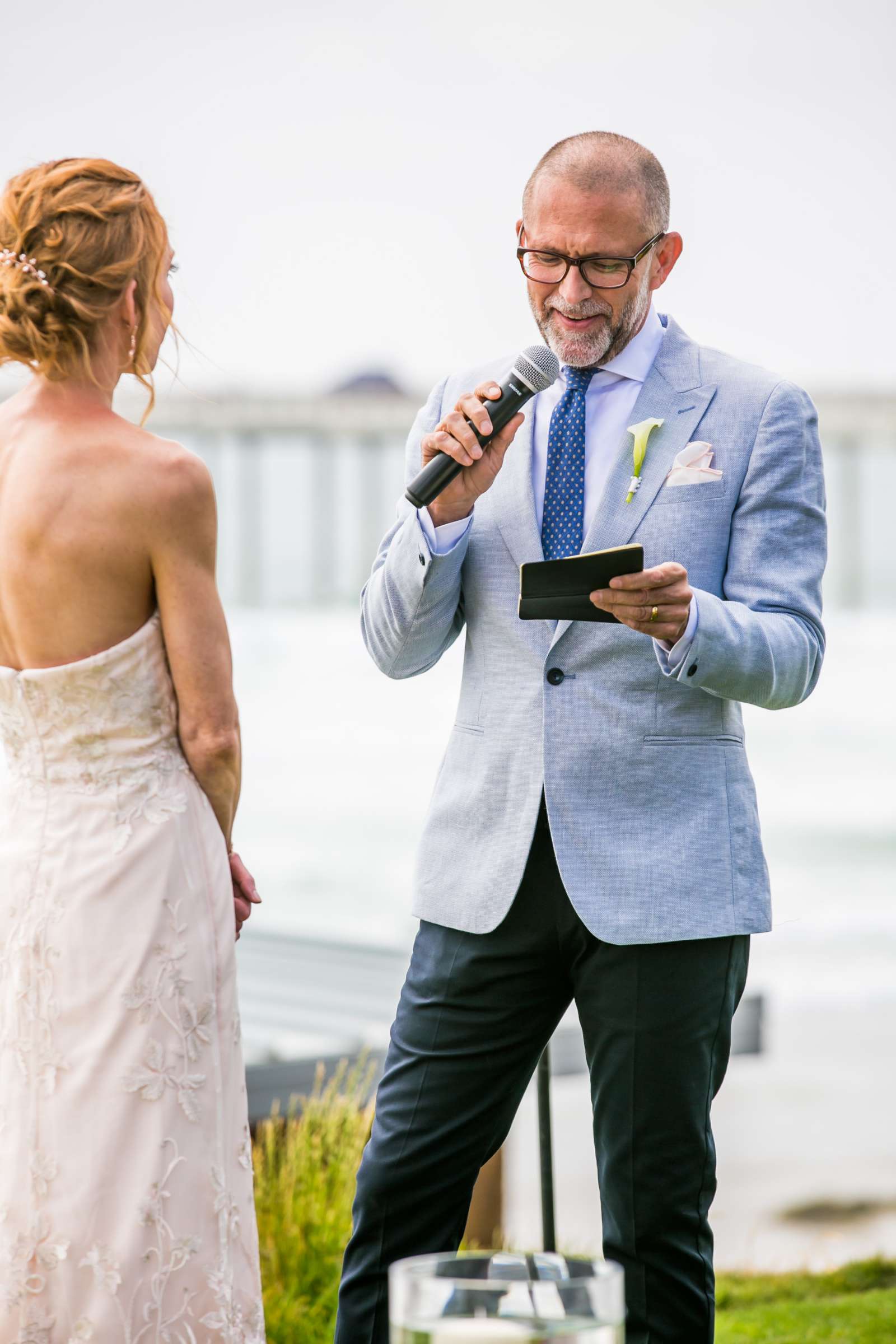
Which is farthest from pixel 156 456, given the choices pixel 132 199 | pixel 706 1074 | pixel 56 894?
pixel 706 1074

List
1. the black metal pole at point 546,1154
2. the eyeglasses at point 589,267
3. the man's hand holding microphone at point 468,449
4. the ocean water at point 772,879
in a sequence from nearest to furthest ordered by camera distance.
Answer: the man's hand holding microphone at point 468,449 < the eyeglasses at point 589,267 < the black metal pole at point 546,1154 < the ocean water at point 772,879

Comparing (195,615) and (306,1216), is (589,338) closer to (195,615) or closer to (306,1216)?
(195,615)

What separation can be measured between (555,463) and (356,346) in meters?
21.5

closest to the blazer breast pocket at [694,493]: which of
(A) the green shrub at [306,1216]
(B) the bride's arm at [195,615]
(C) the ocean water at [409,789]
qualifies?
(B) the bride's arm at [195,615]

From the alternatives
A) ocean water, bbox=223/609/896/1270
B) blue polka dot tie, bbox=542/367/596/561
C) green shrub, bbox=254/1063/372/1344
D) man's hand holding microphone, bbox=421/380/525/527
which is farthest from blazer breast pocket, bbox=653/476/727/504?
ocean water, bbox=223/609/896/1270

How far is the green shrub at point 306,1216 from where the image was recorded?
2744mm

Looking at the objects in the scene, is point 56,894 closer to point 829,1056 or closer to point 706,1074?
point 706,1074

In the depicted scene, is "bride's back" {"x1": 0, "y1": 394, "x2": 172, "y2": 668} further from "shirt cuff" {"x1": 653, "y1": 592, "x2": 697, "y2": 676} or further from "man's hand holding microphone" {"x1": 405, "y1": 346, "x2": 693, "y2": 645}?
"shirt cuff" {"x1": 653, "y1": 592, "x2": 697, "y2": 676}

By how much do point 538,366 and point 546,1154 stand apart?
116 cm

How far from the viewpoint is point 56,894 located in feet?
5.47

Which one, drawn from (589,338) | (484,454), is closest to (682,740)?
(484,454)

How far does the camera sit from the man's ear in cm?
198

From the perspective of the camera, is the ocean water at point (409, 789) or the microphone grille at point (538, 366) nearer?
the microphone grille at point (538, 366)

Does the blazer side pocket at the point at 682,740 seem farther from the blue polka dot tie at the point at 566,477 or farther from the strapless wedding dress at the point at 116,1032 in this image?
the strapless wedding dress at the point at 116,1032
